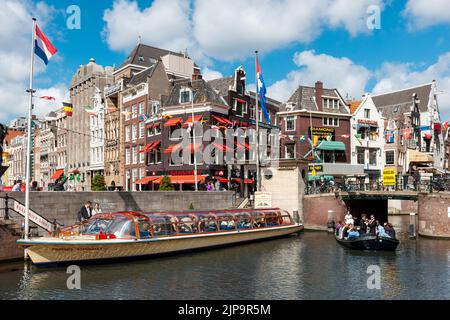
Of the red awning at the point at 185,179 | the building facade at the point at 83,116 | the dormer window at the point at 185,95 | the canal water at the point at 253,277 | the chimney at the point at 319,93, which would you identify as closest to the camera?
the canal water at the point at 253,277

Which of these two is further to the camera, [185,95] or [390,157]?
[390,157]

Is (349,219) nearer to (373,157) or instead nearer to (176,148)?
(176,148)

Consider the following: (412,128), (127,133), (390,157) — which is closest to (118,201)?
(127,133)

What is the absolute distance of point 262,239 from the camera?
34.7 m

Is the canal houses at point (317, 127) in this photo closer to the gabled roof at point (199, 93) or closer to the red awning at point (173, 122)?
the gabled roof at point (199, 93)

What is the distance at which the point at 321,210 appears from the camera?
42.0 metres

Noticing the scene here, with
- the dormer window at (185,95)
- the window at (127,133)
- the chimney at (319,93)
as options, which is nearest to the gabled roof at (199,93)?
the dormer window at (185,95)

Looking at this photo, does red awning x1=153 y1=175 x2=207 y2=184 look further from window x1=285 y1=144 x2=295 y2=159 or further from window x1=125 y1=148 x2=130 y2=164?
window x1=285 y1=144 x2=295 y2=159

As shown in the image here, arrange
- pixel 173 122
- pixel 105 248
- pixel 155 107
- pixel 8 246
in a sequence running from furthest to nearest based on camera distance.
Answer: pixel 155 107 < pixel 173 122 < pixel 8 246 < pixel 105 248

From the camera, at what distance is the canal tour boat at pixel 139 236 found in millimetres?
22938

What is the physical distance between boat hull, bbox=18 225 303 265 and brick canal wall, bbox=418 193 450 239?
17130 mm

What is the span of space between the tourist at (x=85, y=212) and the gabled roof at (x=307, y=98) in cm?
3710

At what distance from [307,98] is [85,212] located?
39.8m

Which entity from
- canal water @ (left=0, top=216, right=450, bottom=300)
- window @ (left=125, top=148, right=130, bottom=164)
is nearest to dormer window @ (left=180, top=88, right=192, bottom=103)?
window @ (left=125, top=148, right=130, bottom=164)
